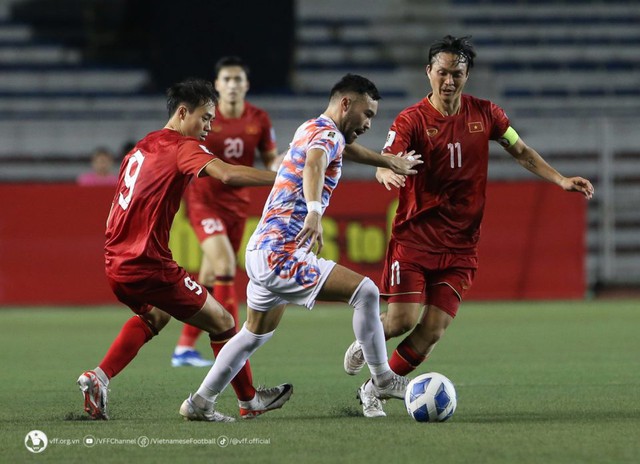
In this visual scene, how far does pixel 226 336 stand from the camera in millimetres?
6867

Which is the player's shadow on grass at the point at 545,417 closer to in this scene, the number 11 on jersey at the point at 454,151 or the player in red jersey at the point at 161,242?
the player in red jersey at the point at 161,242

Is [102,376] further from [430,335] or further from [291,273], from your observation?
[430,335]

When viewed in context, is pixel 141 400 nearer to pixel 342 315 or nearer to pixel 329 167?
pixel 329 167

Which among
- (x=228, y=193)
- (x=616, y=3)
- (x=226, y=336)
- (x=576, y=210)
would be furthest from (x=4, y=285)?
(x=616, y=3)

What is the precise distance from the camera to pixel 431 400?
6312 millimetres

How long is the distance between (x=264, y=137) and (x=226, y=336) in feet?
12.7

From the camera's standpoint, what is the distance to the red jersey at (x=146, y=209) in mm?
6570

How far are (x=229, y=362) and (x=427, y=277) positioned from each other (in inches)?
59.1

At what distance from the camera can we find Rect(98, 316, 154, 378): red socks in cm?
693

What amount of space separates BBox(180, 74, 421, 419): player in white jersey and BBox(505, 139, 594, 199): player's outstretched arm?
119cm

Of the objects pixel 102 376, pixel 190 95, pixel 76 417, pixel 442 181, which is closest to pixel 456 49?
pixel 442 181

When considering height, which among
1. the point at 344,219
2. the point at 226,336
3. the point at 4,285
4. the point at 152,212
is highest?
the point at 152,212

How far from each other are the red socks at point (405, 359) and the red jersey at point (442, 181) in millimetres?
612

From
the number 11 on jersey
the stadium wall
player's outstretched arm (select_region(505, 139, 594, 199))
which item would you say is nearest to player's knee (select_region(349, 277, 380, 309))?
the number 11 on jersey
